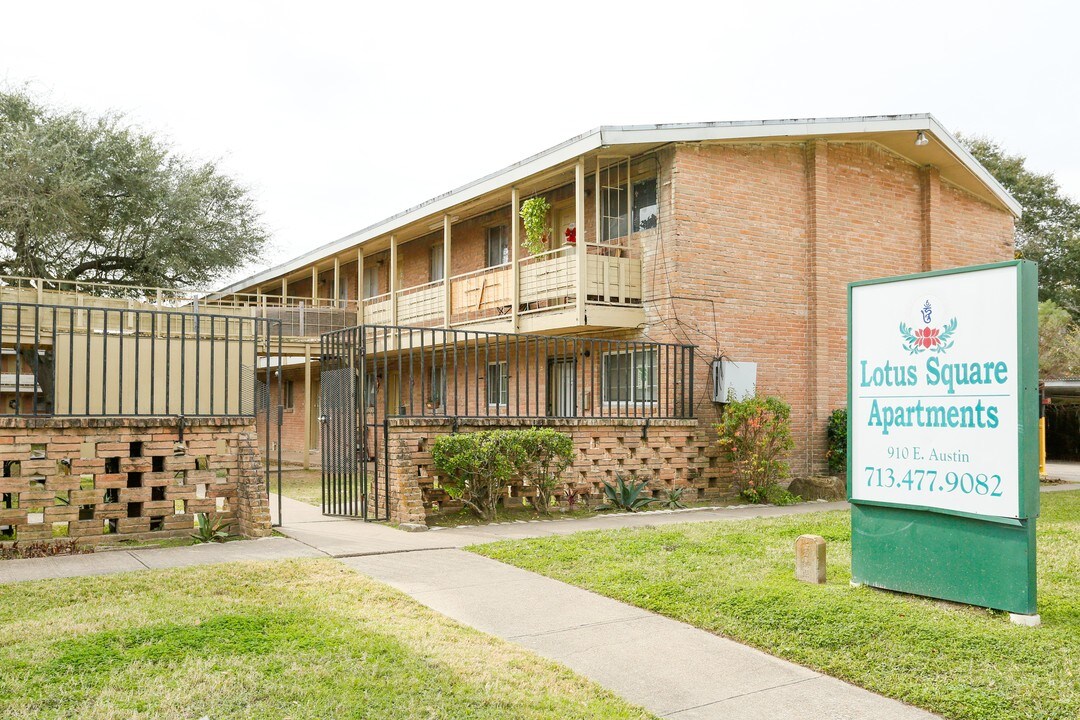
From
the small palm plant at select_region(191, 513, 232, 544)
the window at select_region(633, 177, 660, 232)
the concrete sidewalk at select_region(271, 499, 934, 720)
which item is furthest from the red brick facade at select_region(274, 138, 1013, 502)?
the small palm plant at select_region(191, 513, 232, 544)

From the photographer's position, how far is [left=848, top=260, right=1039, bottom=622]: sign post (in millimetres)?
5727

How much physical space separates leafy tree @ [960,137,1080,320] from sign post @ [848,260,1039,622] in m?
38.4

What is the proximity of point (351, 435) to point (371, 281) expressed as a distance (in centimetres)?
1606

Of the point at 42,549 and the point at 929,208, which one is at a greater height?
the point at 929,208

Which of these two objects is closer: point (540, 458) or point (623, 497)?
point (540, 458)

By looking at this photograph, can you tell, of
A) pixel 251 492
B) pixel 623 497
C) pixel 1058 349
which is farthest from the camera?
pixel 1058 349

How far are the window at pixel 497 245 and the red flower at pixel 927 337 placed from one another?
45.2ft

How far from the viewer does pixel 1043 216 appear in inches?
1586

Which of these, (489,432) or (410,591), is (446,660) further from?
(489,432)

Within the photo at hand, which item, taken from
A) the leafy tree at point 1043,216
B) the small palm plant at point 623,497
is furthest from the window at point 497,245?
the leafy tree at point 1043,216

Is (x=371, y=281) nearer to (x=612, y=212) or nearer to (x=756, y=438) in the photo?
(x=612, y=212)

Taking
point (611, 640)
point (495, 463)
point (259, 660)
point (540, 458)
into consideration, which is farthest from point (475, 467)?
point (259, 660)

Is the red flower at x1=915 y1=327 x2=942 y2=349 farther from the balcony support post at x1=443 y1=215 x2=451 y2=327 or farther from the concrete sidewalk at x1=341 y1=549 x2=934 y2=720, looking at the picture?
the balcony support post at x1=443 y1=215 x2=451 y2=327

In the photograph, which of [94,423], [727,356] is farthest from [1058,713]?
[727,356]
